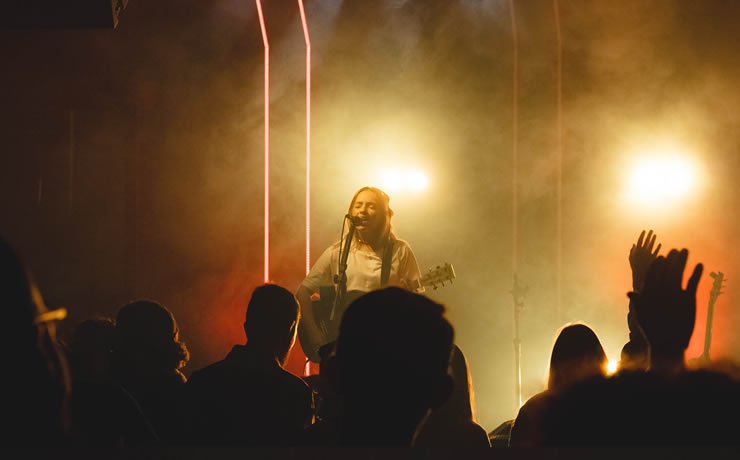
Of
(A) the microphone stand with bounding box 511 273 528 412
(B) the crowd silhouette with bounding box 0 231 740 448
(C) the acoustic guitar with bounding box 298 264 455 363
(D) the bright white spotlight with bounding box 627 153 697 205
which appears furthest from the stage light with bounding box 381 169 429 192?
(B) the crowd silhouette with bounding box 0 231 740 448

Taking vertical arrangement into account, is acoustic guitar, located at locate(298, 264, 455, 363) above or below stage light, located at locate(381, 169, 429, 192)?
below

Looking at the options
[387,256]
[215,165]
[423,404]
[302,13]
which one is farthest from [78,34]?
[423,404]

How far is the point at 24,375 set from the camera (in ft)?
3.09

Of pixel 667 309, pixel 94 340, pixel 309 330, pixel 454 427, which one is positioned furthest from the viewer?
pixel 309 330

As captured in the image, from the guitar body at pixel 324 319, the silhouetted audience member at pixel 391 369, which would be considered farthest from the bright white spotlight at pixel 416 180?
the silhouetted audience member at pixel 391 369

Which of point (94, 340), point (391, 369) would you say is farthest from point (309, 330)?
point (391, 369)

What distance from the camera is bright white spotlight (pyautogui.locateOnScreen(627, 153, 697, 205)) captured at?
6.08m

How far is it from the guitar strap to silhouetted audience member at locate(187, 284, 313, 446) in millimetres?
1876

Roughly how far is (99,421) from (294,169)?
487 cm

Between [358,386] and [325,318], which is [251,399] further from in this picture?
[325,318]

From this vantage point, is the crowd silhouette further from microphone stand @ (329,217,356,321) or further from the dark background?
the dark background

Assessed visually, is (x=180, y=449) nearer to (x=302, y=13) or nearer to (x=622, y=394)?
(x=622, y=394)

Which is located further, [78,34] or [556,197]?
[556,197]

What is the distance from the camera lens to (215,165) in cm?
595
